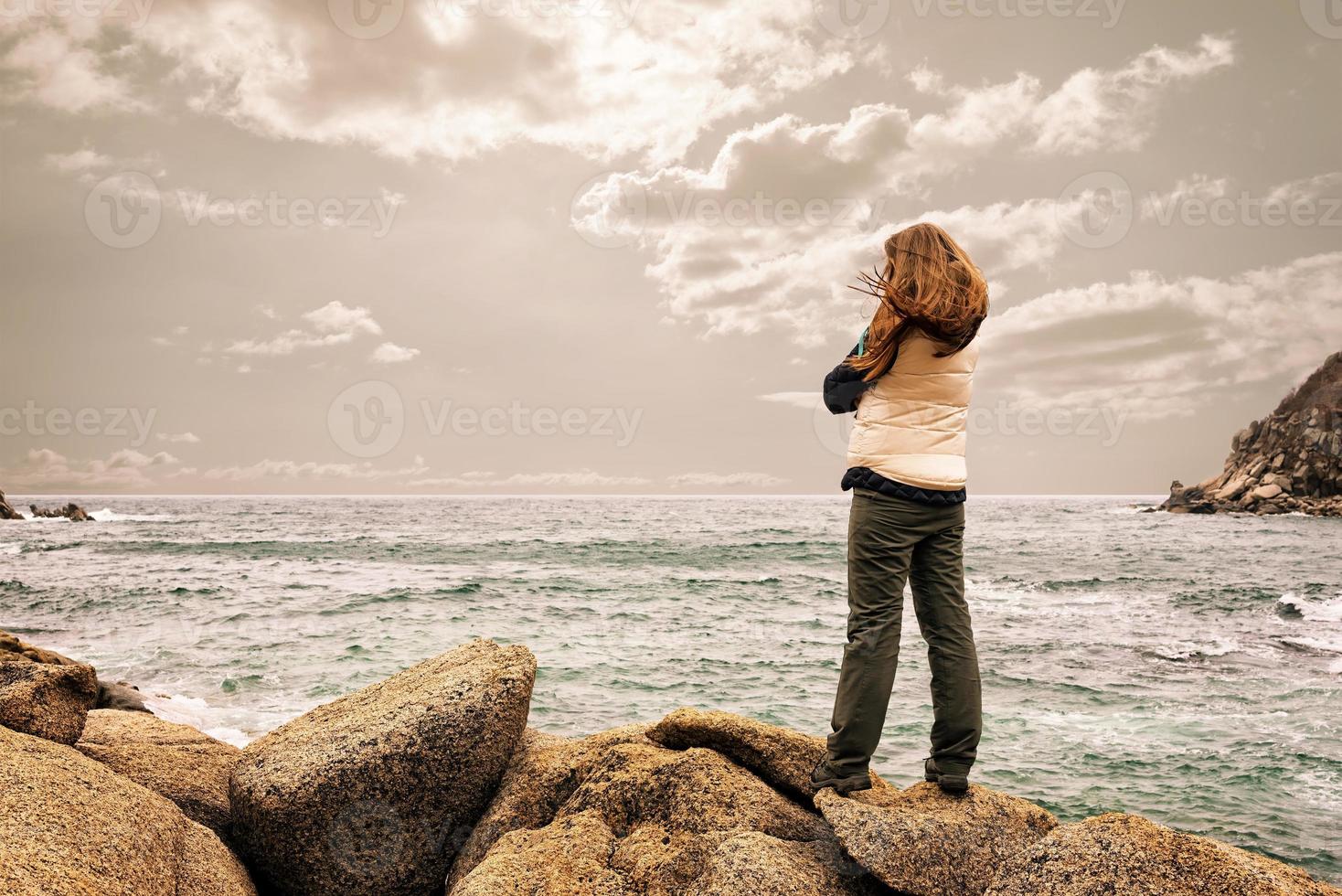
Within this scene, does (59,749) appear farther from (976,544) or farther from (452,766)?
(976,544)

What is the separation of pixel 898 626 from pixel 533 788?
1943mm

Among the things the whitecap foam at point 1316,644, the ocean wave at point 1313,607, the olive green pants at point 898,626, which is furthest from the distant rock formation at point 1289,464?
the olive green pants at point 898,626

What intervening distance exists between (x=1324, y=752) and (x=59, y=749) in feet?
35.0

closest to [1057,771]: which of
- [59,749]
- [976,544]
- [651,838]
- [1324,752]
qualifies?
[1324,752]

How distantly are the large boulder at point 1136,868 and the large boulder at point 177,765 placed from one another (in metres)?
3.80

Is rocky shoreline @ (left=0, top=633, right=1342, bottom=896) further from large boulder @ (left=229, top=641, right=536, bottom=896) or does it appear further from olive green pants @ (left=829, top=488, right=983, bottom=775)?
olive green pants @ (left=829, top=488, right=983, bottom=775)

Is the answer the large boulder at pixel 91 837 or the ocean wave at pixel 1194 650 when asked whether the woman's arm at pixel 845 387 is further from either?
the ocean wave at pixel 1194 650

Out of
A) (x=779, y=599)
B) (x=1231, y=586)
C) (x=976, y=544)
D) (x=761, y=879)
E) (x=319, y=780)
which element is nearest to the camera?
(x=761, y=879)

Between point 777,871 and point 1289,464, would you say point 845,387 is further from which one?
point 1289,464

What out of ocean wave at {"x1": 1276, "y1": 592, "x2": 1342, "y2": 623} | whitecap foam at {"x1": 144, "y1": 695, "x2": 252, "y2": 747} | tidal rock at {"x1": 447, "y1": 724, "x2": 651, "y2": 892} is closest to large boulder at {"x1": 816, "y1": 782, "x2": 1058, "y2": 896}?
tidal rock at {"x1": 447, "y1": 724, "x2": 651, "y2": 892}

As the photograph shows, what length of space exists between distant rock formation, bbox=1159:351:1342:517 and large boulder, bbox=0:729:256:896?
80.0 m

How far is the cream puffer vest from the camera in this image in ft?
11.5

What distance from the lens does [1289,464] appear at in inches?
2768

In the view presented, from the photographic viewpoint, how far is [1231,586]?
22.1 meters
